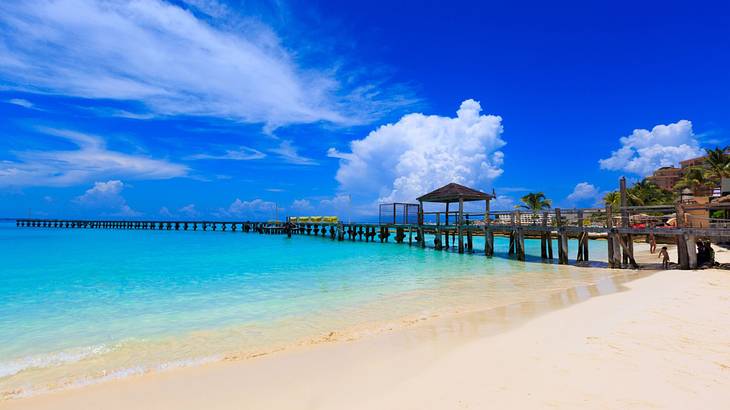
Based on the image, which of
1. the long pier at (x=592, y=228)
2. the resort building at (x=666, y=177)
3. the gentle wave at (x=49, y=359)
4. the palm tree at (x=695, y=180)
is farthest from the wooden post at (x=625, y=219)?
the resort building at (x=666, y=177)

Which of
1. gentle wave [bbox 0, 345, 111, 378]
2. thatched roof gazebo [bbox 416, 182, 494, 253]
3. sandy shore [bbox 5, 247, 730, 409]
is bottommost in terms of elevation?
gentle wave [bbox 0, 345, 111, 378]

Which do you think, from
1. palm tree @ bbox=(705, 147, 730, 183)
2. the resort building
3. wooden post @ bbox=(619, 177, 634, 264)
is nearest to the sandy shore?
wooden post @ bbox=(619, 177, 634, 264)

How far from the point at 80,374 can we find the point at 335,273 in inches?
432

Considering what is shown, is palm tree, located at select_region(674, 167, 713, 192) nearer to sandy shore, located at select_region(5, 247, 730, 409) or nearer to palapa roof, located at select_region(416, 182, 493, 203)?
palapa roof, located at select_region(416, 182, 493, 203)

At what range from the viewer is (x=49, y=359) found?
5.84 m

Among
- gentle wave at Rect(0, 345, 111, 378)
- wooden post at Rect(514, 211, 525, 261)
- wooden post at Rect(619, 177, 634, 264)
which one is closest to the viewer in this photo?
gentle wave at Rect(0, 345, 111, 378)

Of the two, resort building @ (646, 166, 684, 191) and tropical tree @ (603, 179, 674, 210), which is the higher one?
resort building @ (646, 166, 684, 191)

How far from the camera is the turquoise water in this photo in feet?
19.4

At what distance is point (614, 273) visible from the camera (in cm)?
1417

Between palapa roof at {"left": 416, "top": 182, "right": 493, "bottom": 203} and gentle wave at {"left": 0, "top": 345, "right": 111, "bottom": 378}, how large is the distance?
19.6 m

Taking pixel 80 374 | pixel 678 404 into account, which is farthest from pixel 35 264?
pixel 678 404

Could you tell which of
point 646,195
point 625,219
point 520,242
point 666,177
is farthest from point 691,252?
point 666,177

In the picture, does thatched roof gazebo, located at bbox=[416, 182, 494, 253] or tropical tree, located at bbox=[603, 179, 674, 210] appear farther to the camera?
tropical tree, located at bbox=[603, 179, 674, 210]

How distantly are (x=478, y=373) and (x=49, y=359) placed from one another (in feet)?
19.7
